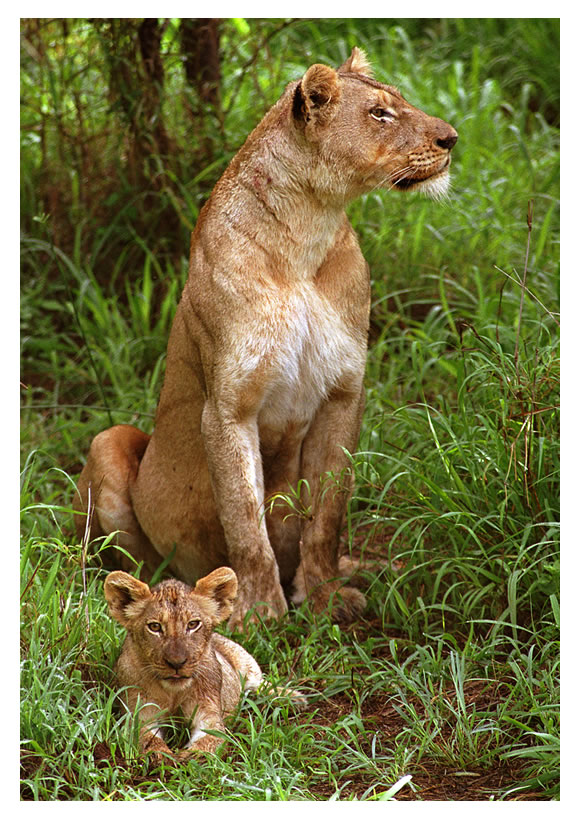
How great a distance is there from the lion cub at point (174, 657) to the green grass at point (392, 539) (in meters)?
0.09

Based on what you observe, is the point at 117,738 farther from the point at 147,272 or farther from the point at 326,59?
the point at 326,59

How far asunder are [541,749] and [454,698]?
1.84 feet

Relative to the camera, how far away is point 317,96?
4398 millimetres

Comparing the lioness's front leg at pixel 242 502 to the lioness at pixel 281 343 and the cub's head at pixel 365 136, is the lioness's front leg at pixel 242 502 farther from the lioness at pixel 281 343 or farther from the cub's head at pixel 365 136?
the cub's head at pixel 365 136

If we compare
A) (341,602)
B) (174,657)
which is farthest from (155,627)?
(341,602)

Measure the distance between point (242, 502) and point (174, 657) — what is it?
3.55ft

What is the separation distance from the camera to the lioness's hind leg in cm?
524

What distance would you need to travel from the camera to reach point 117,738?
12.2ft

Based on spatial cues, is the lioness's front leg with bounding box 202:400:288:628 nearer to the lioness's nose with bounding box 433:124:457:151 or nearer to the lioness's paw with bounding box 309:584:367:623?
the lioness's paw with bounding box 309:584:367:623

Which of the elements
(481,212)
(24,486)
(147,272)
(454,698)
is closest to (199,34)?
(147,272)

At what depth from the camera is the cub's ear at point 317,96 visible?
435cm

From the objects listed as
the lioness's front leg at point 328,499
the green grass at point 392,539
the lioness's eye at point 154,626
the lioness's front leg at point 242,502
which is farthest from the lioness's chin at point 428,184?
the lioness's eye at point 154,626

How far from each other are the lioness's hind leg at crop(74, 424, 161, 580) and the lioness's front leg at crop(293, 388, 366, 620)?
77cm

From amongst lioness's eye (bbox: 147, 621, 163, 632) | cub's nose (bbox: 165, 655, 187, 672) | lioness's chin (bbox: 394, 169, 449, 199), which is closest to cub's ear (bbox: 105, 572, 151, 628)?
lioness's eye (bbox: 147, 621, 163, 632)
